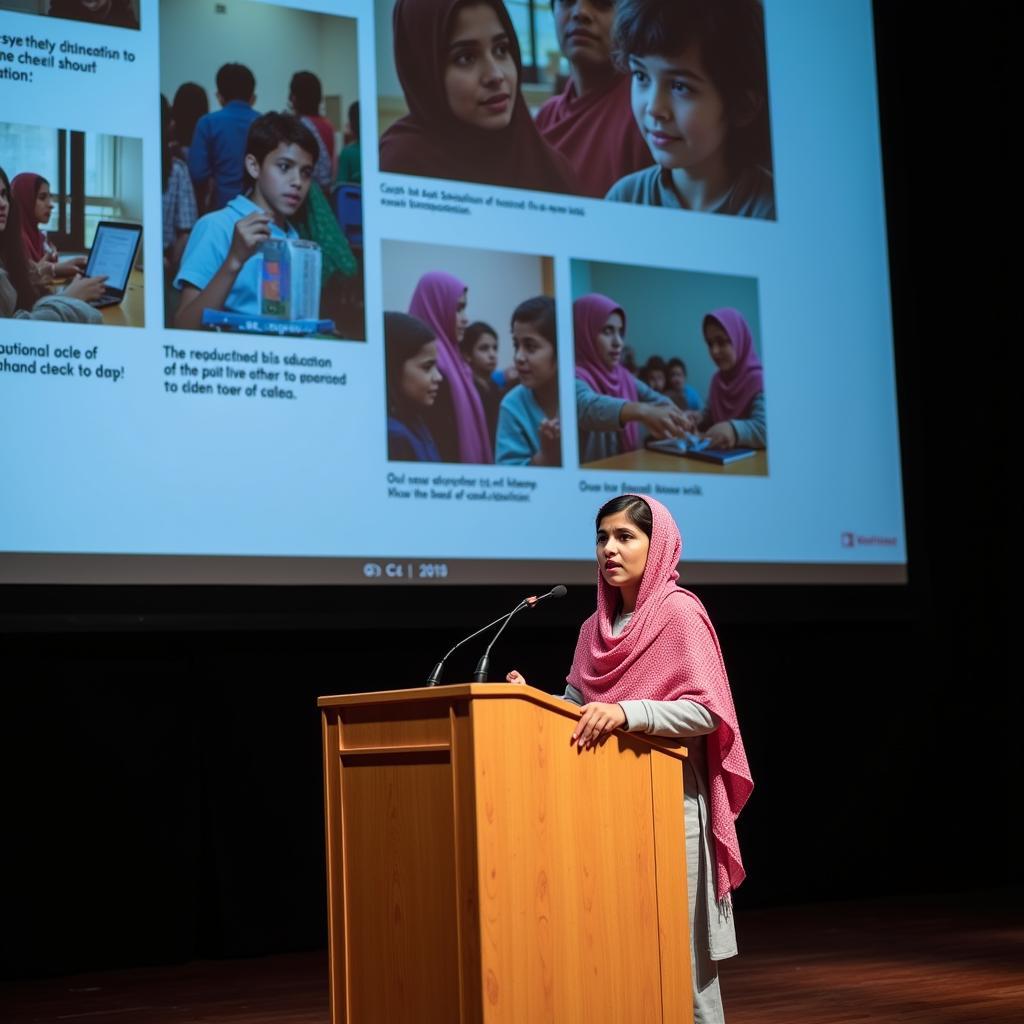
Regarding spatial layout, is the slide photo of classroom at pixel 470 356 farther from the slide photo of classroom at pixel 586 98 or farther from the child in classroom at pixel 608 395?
the slide photo of classroom at pixel 586 98

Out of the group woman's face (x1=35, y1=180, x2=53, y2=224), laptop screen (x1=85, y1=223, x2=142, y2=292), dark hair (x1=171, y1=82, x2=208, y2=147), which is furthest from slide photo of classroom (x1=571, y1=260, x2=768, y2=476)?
woman's face (x1=35, y1=180, x2=53, y2=224)

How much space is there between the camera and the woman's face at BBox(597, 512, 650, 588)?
2.40 metres

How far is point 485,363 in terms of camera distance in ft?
14.1

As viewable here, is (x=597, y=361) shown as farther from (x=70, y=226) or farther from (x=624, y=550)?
(x=624, y=550)

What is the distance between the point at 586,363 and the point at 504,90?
0.89 m

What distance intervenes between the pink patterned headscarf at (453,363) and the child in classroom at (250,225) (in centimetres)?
44

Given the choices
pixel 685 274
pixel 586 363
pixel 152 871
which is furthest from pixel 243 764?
pixel 685 274

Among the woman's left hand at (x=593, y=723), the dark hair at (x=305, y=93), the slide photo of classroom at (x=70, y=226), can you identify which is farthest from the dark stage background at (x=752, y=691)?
the woman's left hand at (x=593, y=723)

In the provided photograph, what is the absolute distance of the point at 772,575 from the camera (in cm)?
460

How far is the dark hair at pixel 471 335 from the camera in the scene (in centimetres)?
426

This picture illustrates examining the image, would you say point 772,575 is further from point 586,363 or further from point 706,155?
point 706,155

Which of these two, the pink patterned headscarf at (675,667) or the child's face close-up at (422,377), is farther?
the child's face close-up at (422,377)

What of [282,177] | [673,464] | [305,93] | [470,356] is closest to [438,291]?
[470,356]

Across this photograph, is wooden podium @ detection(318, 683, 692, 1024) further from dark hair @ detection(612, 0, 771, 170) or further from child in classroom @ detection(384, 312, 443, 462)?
dark hair @ detection(612, 0, 771, 170)
